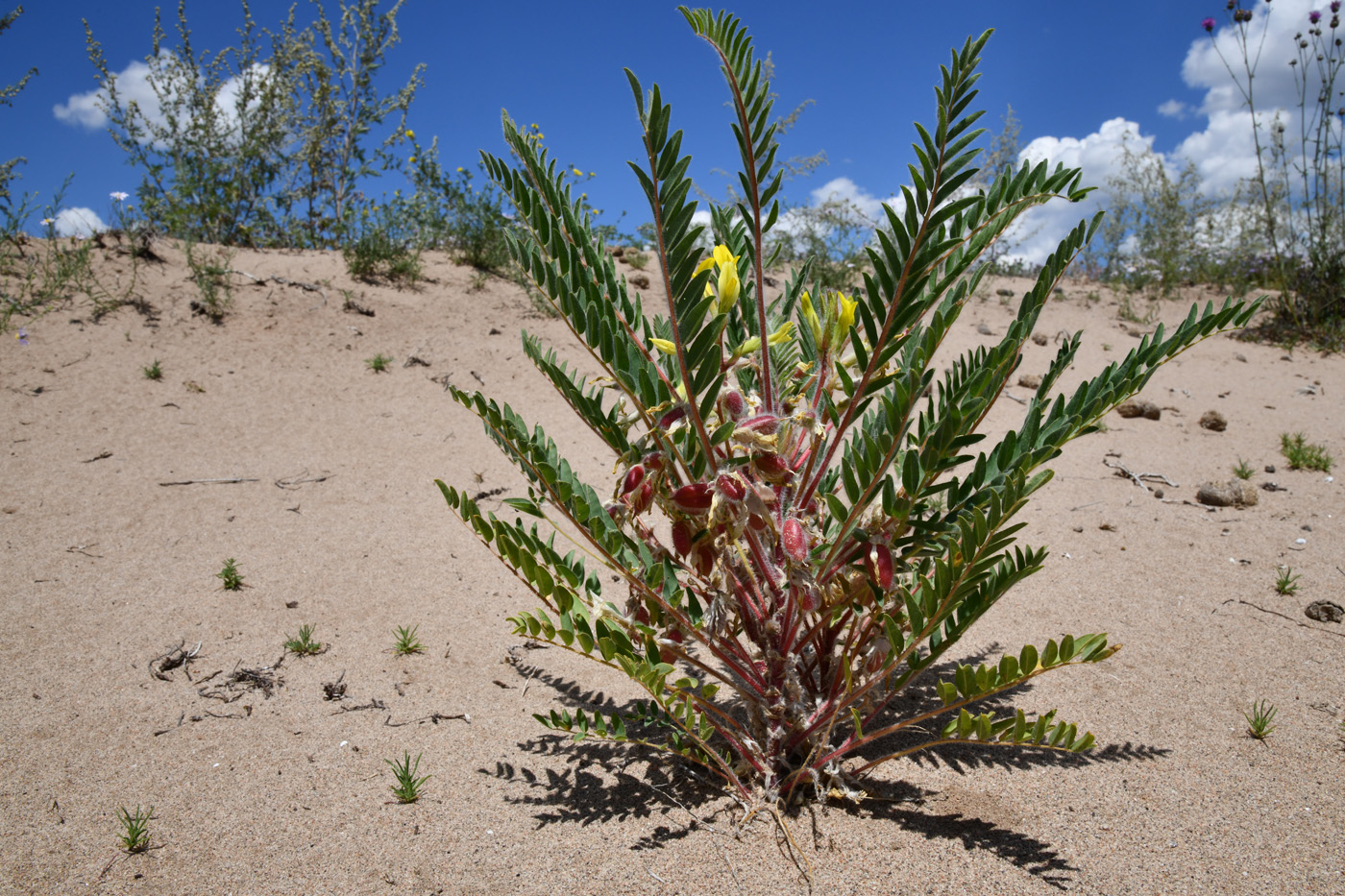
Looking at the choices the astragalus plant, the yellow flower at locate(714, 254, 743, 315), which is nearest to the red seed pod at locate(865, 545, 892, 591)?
the astragalus plant

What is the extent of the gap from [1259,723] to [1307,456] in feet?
8.24

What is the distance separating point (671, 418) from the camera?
1.26 meters

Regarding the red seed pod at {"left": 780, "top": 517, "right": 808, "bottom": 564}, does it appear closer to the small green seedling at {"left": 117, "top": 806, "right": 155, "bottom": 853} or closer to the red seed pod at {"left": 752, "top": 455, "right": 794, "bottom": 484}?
the red seed pod at {"left": 752, "top": 455, "right": 794, "bottom": 484}

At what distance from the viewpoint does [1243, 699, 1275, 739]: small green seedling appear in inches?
64.6

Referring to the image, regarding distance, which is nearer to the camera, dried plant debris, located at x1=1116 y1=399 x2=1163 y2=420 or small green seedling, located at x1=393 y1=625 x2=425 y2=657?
small green seedling, located at x1=393 y1=625 x2=425 y2=657

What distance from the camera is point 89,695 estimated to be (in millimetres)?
1886

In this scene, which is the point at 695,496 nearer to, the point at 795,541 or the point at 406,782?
the point at 795,541

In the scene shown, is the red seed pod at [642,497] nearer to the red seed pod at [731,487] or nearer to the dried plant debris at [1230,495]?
the red seed pod at [731,487]

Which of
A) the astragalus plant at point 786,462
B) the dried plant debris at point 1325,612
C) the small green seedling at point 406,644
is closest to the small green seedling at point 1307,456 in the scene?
the dried plant debris at point 1325,612

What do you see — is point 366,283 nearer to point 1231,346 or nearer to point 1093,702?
point 1093,702

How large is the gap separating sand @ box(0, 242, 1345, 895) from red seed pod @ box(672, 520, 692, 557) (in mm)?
581

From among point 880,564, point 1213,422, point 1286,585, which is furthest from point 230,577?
point 1213,422

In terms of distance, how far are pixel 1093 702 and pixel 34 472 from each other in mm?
4202

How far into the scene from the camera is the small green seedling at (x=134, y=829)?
1419mm
